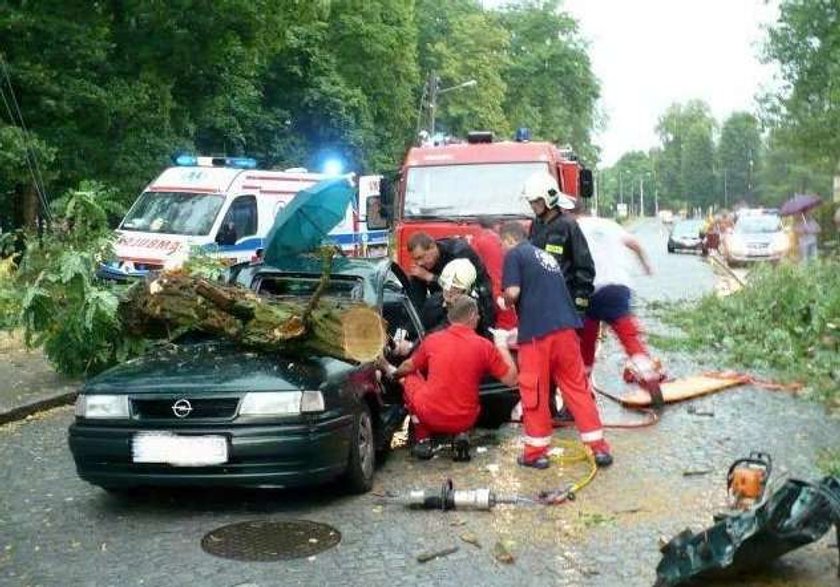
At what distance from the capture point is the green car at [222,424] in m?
5.66

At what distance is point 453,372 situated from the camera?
685 centimetres

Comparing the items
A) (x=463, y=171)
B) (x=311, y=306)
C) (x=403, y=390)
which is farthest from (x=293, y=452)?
(x=463, y=171)

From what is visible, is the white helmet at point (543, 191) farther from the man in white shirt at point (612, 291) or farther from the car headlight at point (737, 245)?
the car headlight at point (737, 245)

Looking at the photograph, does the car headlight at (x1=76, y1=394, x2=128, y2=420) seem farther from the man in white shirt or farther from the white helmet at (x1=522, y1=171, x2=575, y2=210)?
the man in white shirt

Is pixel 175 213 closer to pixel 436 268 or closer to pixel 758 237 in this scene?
pixel 436 268

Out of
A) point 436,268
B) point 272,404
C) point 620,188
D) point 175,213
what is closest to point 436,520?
point 272,404

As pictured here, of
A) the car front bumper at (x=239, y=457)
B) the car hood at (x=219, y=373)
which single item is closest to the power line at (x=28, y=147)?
the car hood at (x=219, y=373)

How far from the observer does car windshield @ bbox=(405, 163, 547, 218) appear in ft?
42.0

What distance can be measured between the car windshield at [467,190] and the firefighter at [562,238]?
4761 millimetres

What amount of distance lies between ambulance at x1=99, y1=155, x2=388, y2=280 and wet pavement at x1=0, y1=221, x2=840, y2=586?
321 inches

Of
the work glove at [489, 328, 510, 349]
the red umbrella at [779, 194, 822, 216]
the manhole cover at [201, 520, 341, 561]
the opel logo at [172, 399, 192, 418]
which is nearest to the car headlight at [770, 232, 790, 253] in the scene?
the red umbrella at [779, 194, 822, 216]

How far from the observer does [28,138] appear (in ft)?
63.1

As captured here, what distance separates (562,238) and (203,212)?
34.7 feet

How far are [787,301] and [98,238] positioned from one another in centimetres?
814
